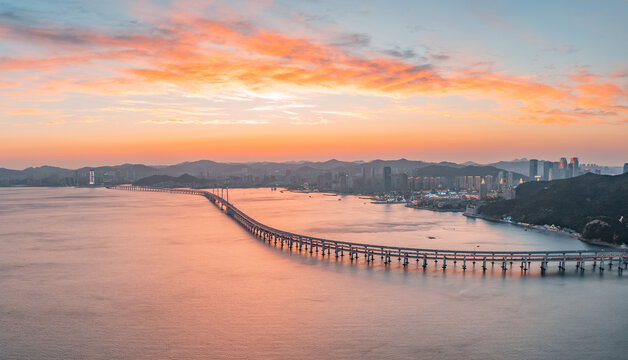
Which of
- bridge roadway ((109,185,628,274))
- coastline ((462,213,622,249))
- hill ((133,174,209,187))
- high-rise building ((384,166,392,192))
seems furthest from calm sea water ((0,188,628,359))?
hill ((133,174,209,187))

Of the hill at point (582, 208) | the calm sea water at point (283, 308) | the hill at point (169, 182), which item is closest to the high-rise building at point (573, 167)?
the hill at point (582, 208)

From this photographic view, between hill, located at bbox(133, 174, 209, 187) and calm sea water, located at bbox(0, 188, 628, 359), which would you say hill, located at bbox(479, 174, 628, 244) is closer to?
calm sea water, located at bbox(0, 188, 628, 359)

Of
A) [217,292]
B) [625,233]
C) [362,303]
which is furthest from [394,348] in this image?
[625,233]

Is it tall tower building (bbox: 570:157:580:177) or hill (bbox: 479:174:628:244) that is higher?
tall tower building (bbox: 570:157:580:177)

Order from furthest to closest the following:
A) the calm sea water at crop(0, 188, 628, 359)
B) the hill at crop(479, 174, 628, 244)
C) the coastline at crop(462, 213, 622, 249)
A: the hill at crop(479, 174, 628, 244)
the coastline at crop(462, 213, 622, 249)
the calm sea water at crop(0, 188, 628, 359)

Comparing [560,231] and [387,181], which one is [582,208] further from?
[387,181]

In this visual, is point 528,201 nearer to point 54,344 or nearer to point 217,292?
point 217,292
